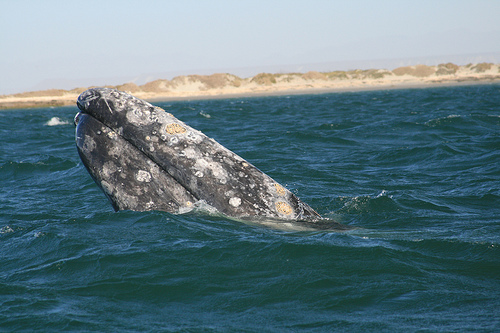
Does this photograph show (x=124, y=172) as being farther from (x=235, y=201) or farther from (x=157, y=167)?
(x=235, y=201)

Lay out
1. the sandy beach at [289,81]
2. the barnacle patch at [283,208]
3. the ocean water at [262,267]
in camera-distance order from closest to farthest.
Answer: the ocean water at [262,267]
the barnacle patch at [283,208]
the sandy beach at [289,81]

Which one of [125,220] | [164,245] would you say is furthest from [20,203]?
[164,245]

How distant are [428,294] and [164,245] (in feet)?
7.87

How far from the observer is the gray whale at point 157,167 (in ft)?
17.4

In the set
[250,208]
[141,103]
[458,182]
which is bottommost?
[458,182]

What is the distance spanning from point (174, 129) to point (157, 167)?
0.44m

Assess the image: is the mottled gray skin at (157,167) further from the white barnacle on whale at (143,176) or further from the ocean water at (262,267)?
the ocean water at (262,267)

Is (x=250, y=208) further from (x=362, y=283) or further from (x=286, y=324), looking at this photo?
(x=286, y=324)

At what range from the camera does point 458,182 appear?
29.0ft

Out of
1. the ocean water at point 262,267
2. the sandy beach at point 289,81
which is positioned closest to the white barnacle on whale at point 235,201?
the ocean water at point 262,267

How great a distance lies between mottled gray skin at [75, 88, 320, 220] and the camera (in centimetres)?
531

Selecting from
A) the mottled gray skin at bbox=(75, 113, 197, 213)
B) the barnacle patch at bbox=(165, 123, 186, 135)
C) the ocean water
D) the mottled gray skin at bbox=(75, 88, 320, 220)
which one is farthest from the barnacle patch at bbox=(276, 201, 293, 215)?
the barnacle patch at bbox=(165, 123, 186, 135)

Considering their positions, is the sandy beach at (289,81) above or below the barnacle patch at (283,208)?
above

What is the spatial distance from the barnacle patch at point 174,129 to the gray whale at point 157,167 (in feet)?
0.03
